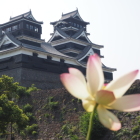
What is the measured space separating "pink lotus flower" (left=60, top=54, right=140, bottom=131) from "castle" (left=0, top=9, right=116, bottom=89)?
22.2 m

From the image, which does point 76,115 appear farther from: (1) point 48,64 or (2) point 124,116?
(1) point 48,64

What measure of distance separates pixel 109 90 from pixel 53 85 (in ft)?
79.8

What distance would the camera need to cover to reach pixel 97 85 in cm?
88

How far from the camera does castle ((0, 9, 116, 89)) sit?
2345cm

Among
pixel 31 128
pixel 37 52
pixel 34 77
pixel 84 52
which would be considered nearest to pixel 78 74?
pixel 31 128

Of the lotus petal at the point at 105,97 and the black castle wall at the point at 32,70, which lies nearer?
the lotus petal at the point at 105,97

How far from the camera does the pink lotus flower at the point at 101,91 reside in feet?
2.76

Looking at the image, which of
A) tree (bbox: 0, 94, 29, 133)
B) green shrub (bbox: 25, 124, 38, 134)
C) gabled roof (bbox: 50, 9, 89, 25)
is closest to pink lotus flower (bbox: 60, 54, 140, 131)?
tree (bbox: 0, 94, 29, 133)

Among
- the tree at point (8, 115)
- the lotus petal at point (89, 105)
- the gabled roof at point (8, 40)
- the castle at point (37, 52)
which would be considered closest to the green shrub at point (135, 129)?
the tree at point (8, 115)

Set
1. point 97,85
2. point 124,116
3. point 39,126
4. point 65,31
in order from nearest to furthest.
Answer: point 97,85
point 124,116
point 39,126
point 65,31

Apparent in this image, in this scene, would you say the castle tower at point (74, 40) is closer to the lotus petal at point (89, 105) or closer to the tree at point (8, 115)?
the tree at point (8, 115)

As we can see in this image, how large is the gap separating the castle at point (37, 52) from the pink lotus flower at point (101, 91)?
2219cm

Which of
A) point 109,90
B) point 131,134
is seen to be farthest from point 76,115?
point 109,90

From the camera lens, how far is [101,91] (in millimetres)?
846
